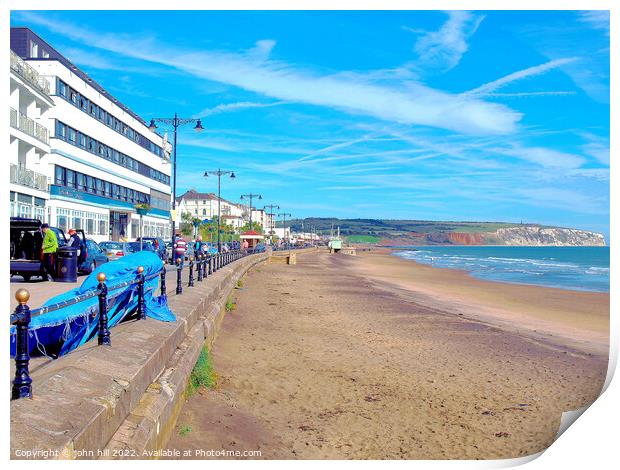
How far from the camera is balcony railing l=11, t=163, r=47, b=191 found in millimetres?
31078

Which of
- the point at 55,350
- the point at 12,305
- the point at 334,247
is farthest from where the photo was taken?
the point at 334,247

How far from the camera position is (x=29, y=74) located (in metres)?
33.7

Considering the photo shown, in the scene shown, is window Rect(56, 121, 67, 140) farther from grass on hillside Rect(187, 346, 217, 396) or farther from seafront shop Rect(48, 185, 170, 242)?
grass on hillside Rect(187, 346, 217, 396)

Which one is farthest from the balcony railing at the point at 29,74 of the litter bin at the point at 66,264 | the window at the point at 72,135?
the litter bin at the point at 66,264

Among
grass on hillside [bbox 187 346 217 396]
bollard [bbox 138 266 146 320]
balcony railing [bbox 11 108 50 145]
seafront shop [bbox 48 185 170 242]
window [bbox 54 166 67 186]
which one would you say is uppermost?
balcony railing [bbox 11 108 50 145]

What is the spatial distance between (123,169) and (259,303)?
121ft

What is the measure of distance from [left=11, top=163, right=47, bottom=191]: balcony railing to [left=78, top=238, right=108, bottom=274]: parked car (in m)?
11.1

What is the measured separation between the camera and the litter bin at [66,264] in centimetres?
1785

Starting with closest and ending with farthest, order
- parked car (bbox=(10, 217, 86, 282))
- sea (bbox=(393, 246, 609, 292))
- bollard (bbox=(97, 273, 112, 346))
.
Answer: bollard (bbox=(97, 273, 112, 346))
parked car (bbox=(10, 217, 86, 282))
sea (bbox=(393, 246, 609, 292))

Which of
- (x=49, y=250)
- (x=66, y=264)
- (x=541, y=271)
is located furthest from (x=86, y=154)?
(x=541, y=271)

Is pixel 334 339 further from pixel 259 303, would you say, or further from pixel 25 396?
pixel 25 396

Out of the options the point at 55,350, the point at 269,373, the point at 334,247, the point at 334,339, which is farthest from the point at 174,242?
the point at 334,247

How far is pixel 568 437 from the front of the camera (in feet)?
23.6

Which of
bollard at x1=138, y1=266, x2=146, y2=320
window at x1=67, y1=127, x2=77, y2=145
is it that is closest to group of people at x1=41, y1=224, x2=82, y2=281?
bollard at x1=138, y1=266, x2=146, y2=320
